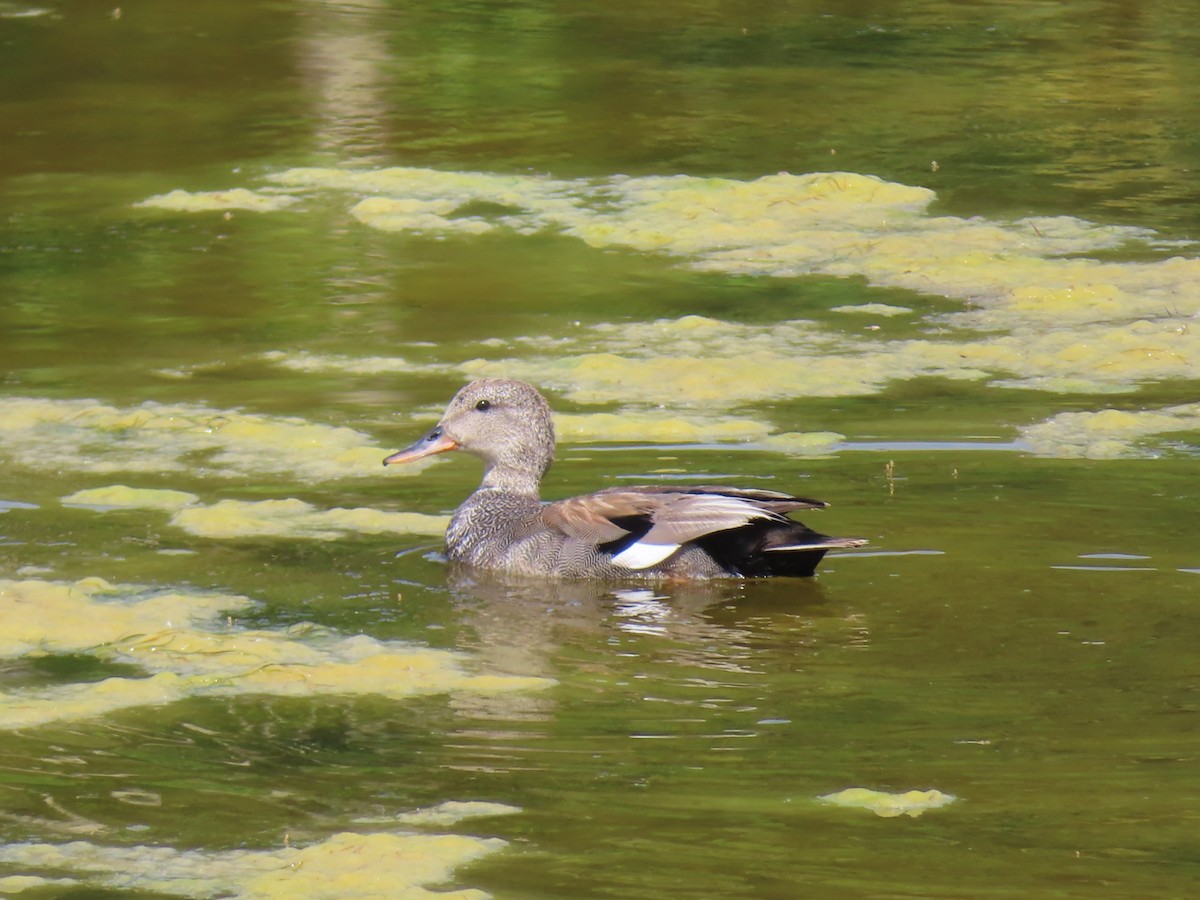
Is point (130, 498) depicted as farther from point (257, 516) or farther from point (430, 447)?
point (430, 447)

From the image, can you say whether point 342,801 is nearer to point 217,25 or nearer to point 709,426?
point 709,426

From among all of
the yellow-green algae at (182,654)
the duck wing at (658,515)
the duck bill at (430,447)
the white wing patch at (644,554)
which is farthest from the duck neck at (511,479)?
the yellow-green algae at (182,654)

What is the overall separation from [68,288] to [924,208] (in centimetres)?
478

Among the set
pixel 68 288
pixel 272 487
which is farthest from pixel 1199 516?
pixel 68 288

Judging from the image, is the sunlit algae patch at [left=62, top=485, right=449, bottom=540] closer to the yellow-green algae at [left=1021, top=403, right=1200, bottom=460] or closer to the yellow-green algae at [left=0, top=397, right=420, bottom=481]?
the yellow-green algae at [left=0, top=397, right=420, bottom=481]

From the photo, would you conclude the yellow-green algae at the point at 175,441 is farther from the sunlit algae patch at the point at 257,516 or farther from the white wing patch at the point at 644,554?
the white wing patch at the point at 644,554

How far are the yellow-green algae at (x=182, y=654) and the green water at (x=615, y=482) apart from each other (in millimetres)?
108

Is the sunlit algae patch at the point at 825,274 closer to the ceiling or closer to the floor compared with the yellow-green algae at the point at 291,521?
closer to the ceiling

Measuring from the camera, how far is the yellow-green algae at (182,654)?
6.10 m

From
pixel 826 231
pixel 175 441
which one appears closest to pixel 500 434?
pixel 175 441

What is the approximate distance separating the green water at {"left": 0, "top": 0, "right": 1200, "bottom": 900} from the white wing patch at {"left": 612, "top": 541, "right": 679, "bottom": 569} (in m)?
0.17

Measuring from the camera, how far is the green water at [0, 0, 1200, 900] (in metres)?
5.10

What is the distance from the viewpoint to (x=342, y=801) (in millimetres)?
5254

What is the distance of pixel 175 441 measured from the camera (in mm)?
9031
